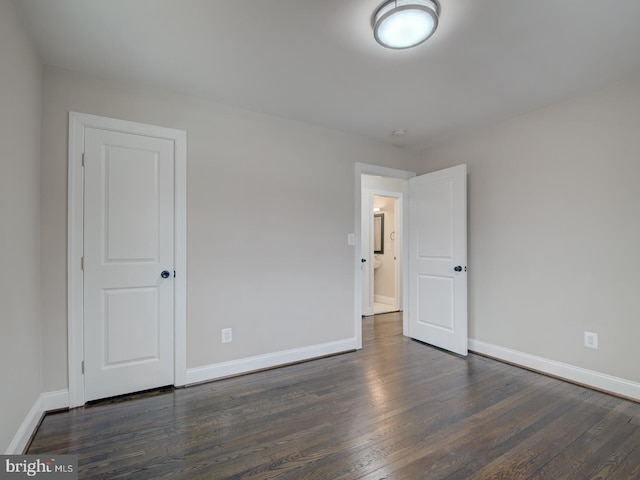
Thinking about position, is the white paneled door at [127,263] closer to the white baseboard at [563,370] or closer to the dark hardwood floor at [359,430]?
the dark hardwood floor at [359,430]

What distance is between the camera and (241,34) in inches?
74.5

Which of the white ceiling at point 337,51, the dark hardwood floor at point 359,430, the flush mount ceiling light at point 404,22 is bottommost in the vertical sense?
the dark hardwood floor at point 359,430

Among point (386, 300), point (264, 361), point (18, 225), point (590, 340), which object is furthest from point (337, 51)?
point (386, 300)

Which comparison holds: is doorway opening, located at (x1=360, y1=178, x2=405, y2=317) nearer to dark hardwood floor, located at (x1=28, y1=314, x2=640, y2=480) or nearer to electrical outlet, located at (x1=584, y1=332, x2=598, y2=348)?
dark hardwood floor, located at (x1=28, y1=314, x2=640, y2=480)

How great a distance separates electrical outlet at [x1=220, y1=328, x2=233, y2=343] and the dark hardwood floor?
34cm

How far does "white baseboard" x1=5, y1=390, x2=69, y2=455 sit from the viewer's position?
5.55 feet

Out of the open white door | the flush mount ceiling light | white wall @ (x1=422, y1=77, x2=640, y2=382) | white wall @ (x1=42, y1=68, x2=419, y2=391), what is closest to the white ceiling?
the flush mount ceiling light

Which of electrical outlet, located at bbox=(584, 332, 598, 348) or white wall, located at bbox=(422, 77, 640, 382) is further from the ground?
white wall, located at bbox=(422, 77, 640, 382)

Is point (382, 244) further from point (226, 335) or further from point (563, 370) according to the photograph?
point (226, 335)

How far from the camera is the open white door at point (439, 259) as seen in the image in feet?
11.0

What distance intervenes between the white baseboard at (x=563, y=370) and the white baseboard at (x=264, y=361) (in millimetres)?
1388

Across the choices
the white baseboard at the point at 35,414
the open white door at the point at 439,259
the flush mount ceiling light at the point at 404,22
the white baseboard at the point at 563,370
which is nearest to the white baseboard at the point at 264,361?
the white baseboard at the point at 35,414

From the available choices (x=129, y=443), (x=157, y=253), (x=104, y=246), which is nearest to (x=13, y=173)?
(x=104, y=246)

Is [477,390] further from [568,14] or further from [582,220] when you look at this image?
[568,14]
